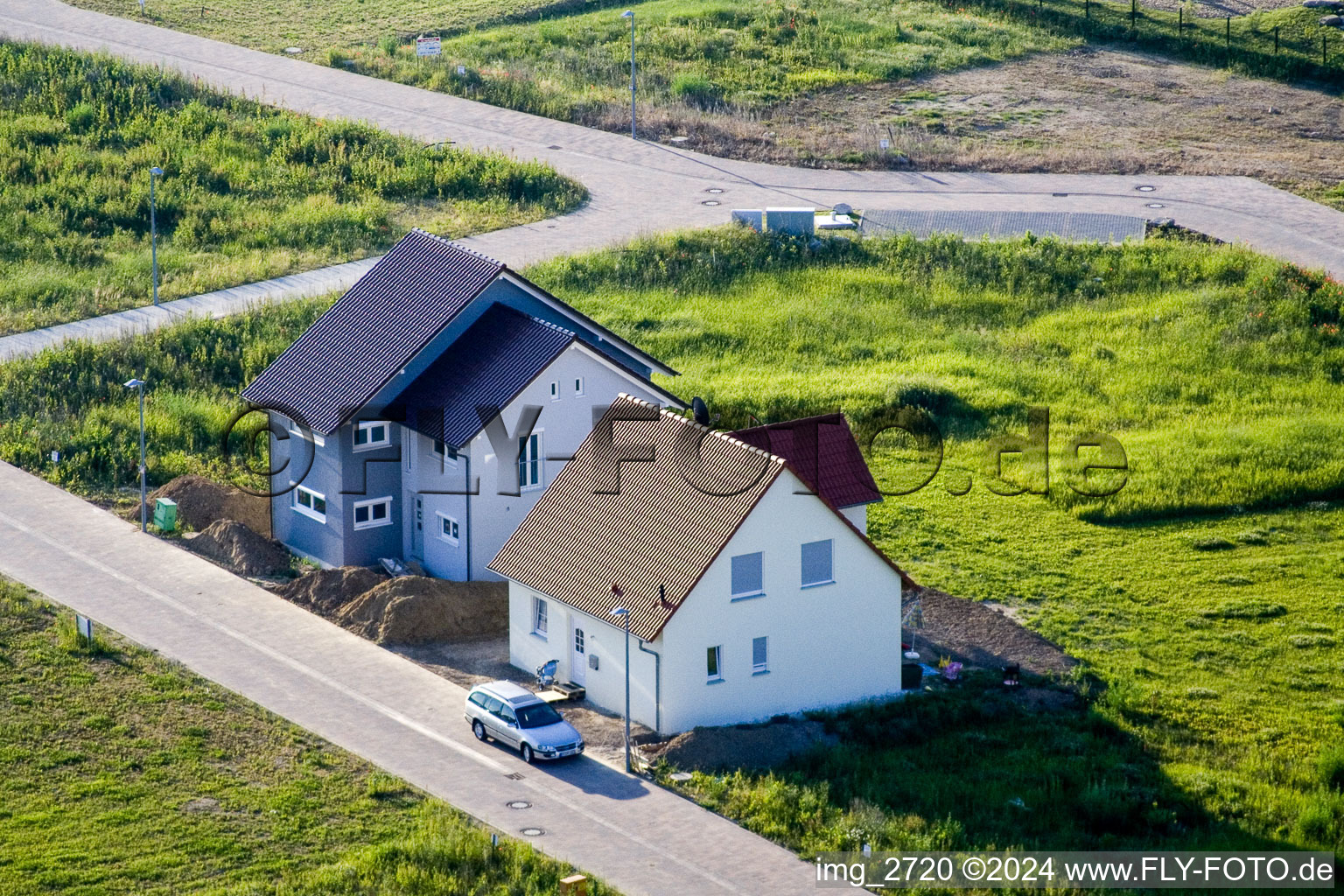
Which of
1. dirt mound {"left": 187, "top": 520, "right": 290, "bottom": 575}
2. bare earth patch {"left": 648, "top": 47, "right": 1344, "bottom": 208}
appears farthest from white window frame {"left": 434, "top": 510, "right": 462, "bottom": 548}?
bare earth patch {"left": 648, "top": 47, "right": 1344, "bottom": 208}

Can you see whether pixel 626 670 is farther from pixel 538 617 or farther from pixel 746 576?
pixel 538 617

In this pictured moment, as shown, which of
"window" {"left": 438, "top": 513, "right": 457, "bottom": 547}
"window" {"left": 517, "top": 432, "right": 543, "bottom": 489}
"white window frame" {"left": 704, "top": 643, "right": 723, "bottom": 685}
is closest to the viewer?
"white window frame" {"left": 704, "top": 643, "right": 723, "bottom": 685}

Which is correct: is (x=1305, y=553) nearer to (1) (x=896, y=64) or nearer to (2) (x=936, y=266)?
(2) (x=936, y=266)

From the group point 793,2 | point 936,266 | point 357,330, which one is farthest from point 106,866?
point 793,2

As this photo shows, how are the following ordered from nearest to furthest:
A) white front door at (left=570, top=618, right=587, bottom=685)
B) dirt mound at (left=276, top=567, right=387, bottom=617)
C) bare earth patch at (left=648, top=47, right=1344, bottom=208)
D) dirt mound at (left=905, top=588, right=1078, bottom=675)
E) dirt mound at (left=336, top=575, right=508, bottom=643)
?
1. white front door at (left=570, top=618, right=587, bottom=685)
2. dirt mound at (left=905, top=588, right=1078, bottom=675)
3. dirt mound at (left=336, top=575, right=508, bottom=643)
4. dirt mound at (left=276, top=567, right=387, bottom=617)
5. bare earth patch at (left=648, top=47, right=1344, bottom=208)

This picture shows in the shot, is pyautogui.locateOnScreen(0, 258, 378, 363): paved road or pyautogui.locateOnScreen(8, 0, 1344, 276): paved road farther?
pyautogui.locateOnScreen(8, 0, 1344, 276): paved road

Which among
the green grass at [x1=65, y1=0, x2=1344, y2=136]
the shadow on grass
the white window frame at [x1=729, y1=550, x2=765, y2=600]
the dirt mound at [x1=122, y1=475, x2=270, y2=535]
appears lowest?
the shadow on grass

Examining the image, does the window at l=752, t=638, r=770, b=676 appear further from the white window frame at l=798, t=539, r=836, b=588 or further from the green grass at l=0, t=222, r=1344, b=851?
the green grass at l=0, t=222, r=1344, b=851
